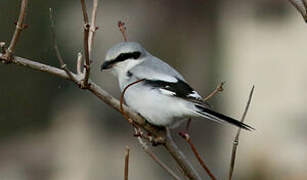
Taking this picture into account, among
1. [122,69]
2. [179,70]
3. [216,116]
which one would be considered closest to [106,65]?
[122,69]

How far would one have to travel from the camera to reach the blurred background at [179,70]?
6.88m

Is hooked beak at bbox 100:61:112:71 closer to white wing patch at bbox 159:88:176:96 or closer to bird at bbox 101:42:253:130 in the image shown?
bird at bbox 101:42:253:130

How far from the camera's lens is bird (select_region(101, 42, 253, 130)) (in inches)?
92.5

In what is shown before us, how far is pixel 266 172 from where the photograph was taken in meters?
6.73

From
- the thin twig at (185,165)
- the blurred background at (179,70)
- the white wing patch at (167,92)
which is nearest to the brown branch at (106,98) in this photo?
the thin twig at (185,165)

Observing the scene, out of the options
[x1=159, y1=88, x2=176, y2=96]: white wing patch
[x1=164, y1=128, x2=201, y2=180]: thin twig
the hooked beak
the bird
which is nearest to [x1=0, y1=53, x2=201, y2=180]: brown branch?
[x1=164, y1=128, x2=201, y2=180]: thin twig

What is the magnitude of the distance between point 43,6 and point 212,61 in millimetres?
3203

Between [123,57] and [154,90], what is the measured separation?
0.75ft

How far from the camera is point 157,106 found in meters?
2.42

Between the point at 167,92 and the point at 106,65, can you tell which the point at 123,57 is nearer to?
the point at 106,65

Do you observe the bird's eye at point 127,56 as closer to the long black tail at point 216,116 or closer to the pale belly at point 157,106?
the pale belly at point 157,106

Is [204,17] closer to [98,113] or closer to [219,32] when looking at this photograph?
[219,32]

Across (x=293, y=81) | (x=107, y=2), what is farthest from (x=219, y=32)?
(x=107, y=2)

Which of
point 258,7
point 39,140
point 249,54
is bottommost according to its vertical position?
point 39,140
